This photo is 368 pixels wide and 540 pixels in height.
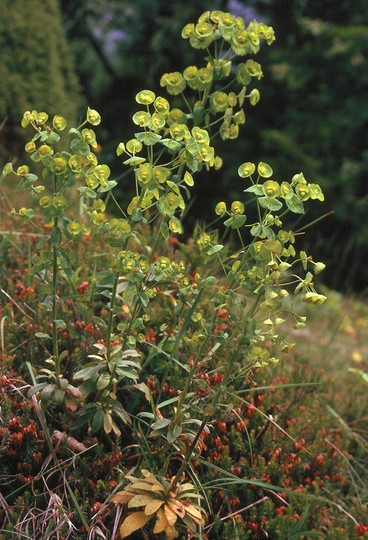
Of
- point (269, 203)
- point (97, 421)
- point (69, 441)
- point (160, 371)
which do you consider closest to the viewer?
point (269, 203)

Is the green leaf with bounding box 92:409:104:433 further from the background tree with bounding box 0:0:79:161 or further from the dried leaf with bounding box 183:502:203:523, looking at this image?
the background tree with bounding box 0:0:79:161

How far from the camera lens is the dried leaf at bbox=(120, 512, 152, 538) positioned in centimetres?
194

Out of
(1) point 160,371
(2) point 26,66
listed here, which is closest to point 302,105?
(2) point 26,66

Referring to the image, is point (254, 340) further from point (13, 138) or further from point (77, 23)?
point (77, 23)

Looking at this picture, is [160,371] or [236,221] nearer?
[236,221]

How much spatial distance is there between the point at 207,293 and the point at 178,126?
1155 mm

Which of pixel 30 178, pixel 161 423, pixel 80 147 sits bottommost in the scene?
pixel 161 423

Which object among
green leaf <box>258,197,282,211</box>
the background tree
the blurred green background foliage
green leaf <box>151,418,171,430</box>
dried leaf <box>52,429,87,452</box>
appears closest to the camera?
green leaf <box>258,197,282,211</box>

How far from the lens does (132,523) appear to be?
76.7 inches

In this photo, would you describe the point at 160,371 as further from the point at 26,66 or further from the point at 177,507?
the point at 26,66

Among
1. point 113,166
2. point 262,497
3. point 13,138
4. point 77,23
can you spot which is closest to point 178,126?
point 262,497

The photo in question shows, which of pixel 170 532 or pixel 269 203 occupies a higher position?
pixel 269 203

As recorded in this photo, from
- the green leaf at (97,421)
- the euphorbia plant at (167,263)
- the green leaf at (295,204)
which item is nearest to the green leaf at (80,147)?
the euphorbia plant at (167,263)

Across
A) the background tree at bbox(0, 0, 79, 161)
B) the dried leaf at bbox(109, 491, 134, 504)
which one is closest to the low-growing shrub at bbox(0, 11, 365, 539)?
the dried leaf at bbox(109, 491, 134, 504)
